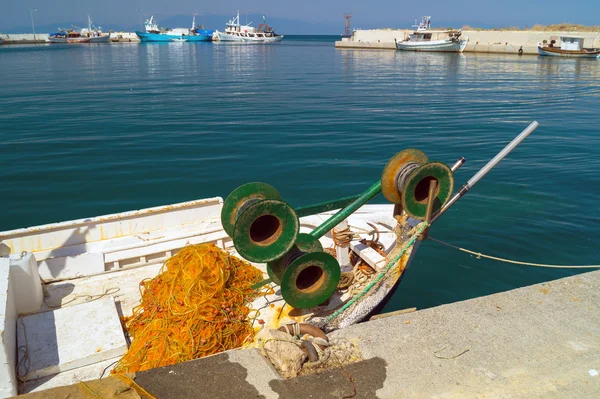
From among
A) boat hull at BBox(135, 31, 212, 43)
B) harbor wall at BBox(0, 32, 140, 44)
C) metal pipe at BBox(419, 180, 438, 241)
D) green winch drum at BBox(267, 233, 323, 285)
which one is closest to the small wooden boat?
metal pipe at BBox(419, 180, 438, 241)

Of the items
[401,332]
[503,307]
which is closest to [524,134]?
[503,307]

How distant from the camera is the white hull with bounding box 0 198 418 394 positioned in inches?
196

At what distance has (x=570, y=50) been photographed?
57.1 m

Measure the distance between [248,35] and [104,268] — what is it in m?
112

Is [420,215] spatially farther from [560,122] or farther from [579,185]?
→ [560,122]

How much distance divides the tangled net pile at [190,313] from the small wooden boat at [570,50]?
6215 cm

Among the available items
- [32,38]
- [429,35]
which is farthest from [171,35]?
[429,35]

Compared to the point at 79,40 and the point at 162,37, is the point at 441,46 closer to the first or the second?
the point at 162,37

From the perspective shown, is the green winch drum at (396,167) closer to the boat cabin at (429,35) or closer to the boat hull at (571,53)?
the boat hull at (571,53)

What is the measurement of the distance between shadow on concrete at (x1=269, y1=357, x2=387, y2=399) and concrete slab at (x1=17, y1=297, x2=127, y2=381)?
2185 mm

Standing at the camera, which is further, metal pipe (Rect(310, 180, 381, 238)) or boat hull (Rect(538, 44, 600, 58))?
boat hull (Rect(538, 44, 600, 58))

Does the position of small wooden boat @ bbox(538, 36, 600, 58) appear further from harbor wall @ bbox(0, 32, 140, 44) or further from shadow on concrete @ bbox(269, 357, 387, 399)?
harbor wall @ bbox(0, 32, 140, 44)

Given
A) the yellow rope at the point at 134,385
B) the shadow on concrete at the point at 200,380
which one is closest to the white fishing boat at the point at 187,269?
the shadow on concrete at the point at 200,380

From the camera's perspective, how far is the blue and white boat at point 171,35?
11644cm
